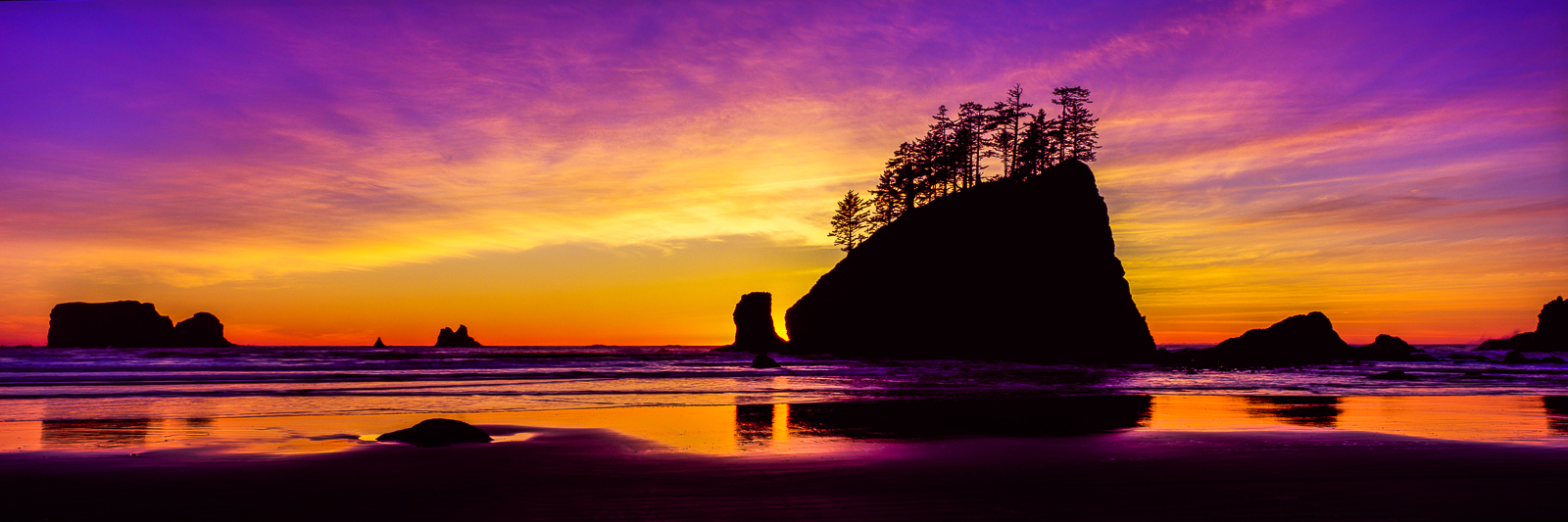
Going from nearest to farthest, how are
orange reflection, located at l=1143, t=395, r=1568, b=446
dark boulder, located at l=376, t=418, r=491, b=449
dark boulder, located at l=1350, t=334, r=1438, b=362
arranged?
dark boulder, located at l=376, t=418, r=491, b=449, orange reflection, located at l=1143, t=395, r=1568, b=446, dark boulder, located at l=1350, t=334, r=1438, b=362

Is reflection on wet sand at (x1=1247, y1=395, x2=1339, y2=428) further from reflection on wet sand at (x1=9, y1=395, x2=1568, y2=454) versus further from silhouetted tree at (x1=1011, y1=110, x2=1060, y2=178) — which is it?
silhouetted tree at (x1=1011, y1=110, x2=1060, y2=178)

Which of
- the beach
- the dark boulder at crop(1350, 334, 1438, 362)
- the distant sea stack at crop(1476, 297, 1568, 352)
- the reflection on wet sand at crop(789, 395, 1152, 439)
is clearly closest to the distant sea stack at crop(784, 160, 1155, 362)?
the dark boulder at crop(1350, 334, 1438, 362)

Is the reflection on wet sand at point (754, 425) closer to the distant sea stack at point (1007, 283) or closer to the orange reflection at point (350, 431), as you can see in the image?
the orange reflection at point (350, 431)

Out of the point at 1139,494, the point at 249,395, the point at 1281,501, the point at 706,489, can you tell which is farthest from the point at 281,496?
the point at 249,395

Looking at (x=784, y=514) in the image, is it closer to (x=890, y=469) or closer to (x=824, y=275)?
(x=890, y=469)

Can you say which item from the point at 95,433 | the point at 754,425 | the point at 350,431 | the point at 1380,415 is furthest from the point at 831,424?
the point at 95,433

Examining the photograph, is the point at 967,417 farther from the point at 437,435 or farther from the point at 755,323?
the point at 755,323

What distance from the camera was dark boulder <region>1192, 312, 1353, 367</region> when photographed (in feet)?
160

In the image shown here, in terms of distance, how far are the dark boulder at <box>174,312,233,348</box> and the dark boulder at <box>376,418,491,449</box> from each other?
14280 centimetres

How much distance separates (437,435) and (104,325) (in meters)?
145

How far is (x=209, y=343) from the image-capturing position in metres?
124

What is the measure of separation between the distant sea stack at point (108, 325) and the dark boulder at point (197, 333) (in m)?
2.64

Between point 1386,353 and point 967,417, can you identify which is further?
point 1386,353

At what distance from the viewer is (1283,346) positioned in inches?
1945
